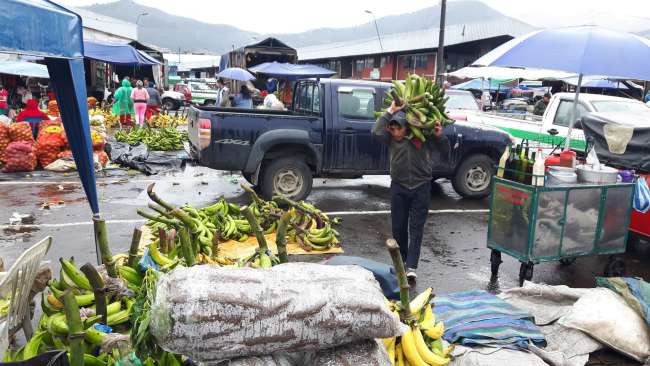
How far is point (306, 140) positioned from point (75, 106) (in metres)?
4.73

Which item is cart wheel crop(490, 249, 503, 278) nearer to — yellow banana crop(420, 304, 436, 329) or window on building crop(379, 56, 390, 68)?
yellow banana crop(420, 304, 436, 329)

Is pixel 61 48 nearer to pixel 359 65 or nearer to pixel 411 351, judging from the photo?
pixel 411 351

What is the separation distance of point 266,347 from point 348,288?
19.4 inches

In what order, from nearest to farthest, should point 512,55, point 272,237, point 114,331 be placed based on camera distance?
point 114,331 → point 512,55 → point 272,237

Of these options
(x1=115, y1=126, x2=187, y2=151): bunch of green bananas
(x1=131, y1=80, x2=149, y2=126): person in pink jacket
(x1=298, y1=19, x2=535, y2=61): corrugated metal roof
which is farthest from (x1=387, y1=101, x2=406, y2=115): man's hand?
(x1=298, y1=19, x2=535, y2=61): corrugated metal roof

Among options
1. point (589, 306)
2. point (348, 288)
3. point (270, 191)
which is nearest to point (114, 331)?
point (348, 288)

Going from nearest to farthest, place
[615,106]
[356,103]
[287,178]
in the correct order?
[287,178] < [356,103] < [615,106]

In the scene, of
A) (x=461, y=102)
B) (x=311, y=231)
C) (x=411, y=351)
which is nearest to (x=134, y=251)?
(x=411, y=351)

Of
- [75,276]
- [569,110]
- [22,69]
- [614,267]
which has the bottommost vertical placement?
[614,267]

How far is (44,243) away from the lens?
3611 millimetres

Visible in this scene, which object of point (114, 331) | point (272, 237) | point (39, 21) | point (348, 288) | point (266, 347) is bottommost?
point (272, 237)

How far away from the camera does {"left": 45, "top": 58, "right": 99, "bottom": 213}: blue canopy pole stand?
439 centimetres

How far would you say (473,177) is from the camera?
10.2m

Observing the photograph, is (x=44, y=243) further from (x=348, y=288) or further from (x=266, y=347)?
(x=348, y=288)
